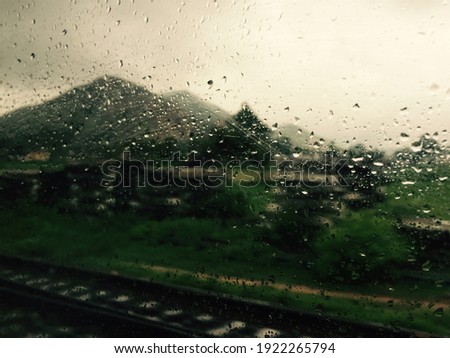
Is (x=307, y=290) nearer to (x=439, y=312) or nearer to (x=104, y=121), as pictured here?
(x=439, y=312)

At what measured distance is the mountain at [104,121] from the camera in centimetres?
166

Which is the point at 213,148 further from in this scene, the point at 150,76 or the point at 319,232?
the point at 319,232

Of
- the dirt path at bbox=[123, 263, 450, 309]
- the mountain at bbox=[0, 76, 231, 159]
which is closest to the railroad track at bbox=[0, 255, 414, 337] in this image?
the dirt path at bbox=[123, 263, 450, 309]

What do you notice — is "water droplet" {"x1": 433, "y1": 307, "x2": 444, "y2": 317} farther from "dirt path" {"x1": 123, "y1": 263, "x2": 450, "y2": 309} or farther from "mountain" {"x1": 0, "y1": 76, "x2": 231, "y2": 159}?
"mountain" {"x1": 0, "y1": 76, "x2": 231, "y2": 159}

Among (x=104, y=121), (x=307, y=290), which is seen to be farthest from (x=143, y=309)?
(x=104, y=121)

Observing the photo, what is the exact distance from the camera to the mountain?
65.5 inches

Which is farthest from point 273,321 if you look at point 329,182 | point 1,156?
point 1,156

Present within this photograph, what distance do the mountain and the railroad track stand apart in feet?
1.48

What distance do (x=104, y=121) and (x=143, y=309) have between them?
69 cm

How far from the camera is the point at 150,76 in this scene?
167 cm

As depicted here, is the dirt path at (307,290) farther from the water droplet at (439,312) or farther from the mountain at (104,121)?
the mountain at (104,121)

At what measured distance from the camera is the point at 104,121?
69.3 inches

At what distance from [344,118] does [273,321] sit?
0.70m

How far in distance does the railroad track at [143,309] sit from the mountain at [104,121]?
0.45 m
